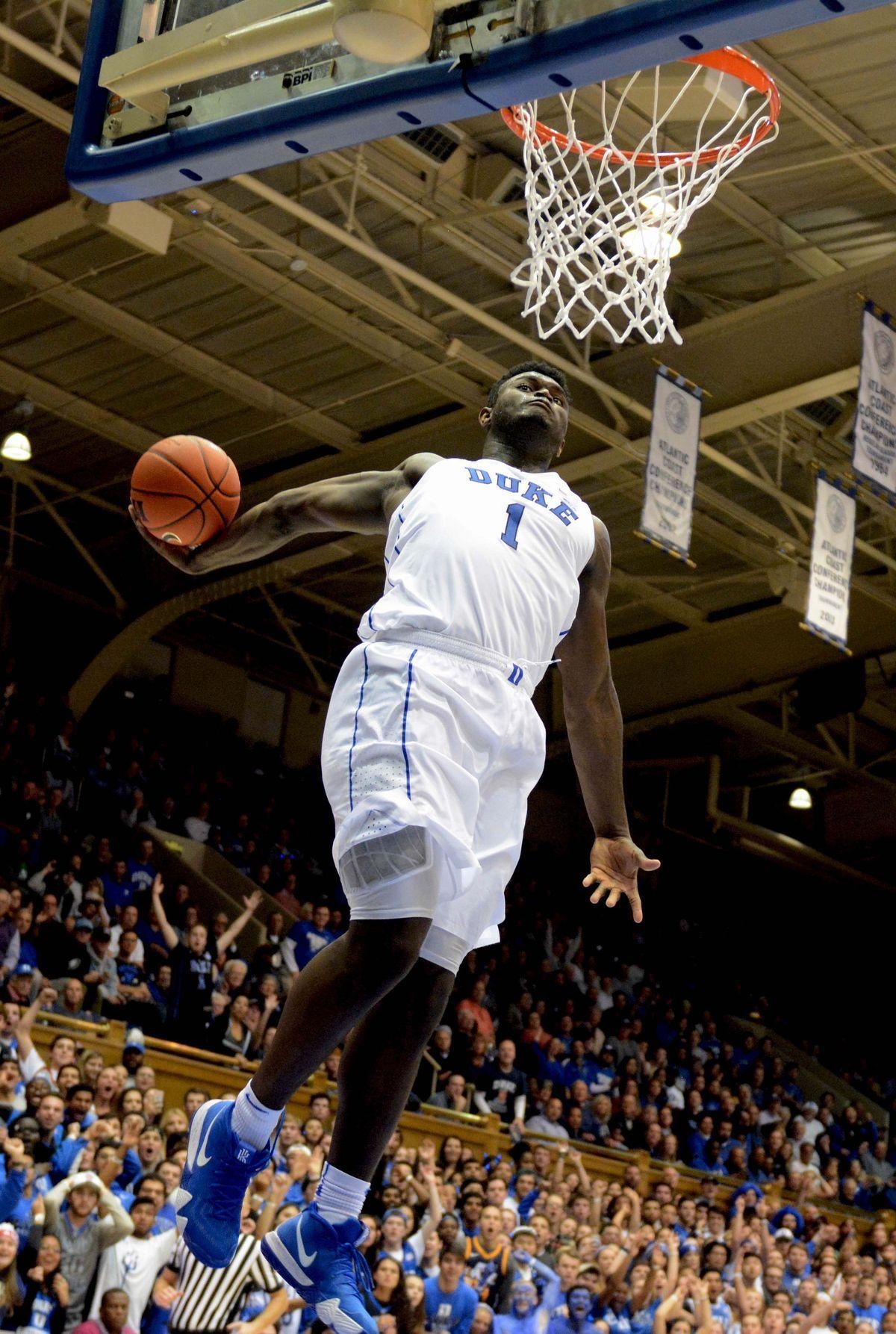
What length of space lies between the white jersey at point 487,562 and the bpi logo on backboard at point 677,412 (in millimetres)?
10157

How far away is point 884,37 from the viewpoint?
11219mm

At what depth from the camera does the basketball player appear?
297 centimetres

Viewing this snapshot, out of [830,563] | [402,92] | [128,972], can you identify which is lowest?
[128,972]

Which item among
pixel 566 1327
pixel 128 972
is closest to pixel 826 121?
pixel 128 972

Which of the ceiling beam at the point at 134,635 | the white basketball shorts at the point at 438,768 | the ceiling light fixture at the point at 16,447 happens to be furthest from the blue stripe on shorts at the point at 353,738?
the ceiling beam at the point at 134,635

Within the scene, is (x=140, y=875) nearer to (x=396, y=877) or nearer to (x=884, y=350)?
(x=884, y=350)

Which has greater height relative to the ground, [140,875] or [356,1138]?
[140,875]

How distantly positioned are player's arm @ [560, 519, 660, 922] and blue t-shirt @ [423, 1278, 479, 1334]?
7222 mm

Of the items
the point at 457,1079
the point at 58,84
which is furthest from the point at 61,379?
the point at 457,1079

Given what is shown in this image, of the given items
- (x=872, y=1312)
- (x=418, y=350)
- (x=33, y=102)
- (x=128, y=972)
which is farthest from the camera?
(x=418, y=350)

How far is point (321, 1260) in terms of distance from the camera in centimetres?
298

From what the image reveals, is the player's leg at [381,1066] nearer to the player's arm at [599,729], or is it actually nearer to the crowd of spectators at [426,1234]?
the player's arm at [599,729]

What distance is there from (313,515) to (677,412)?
10.3 m

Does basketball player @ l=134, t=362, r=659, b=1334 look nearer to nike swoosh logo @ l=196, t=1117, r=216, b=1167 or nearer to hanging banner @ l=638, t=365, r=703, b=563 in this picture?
nike swoosh logo @ l=196, t=1117, r=216, b=1167
